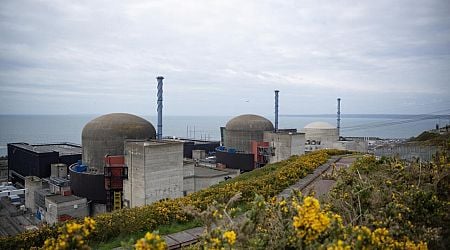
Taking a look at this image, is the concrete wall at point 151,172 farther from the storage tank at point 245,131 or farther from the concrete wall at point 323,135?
the concrete wall at point 323,135

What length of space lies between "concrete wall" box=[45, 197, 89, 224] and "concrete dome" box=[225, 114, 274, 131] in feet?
59.9

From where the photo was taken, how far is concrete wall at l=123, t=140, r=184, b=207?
20.9 m

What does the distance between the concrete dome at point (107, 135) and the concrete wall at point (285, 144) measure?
13.4 m

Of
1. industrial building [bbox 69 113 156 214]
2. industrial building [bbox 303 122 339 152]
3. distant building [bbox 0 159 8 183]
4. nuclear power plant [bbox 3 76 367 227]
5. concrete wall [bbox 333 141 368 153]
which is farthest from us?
industrial building [bbox 303 122 339 152]

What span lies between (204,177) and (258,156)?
8.52m

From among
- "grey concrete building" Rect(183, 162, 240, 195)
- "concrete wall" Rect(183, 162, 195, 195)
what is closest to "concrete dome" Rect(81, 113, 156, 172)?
"concrete wall" Rect(183, 162, 195, 195)

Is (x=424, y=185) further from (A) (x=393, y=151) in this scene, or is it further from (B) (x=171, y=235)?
(A) (x=393, y=151)

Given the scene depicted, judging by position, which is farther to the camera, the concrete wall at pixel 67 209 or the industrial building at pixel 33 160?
the industrial building at pixel 33 160

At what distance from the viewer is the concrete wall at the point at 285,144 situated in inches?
1271

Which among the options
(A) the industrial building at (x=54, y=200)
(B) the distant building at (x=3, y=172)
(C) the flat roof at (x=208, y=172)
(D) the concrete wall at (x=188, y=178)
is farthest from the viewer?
(B) the distant building at (x=3, y=172)

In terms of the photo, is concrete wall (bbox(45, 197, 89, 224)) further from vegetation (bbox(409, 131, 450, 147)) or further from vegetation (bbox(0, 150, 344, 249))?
vegetation (bbox(409, 131, 450, 147))

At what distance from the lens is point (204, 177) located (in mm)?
27484

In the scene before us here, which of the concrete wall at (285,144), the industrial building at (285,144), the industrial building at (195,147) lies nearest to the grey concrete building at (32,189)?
the industrial building at (195,147)

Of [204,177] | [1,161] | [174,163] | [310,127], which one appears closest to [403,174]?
[174,163]
